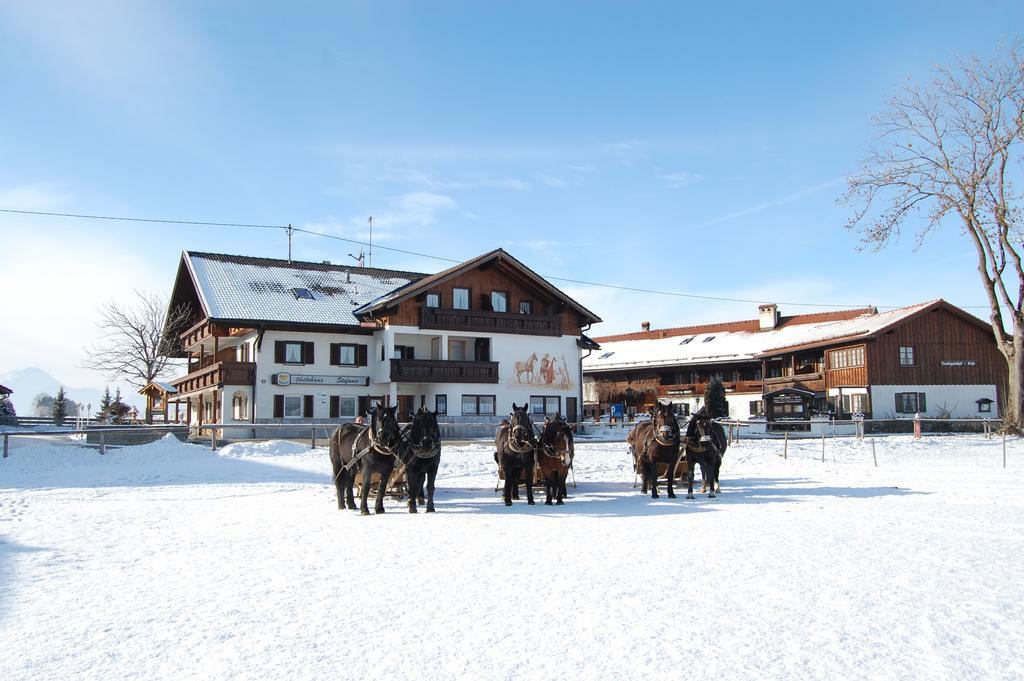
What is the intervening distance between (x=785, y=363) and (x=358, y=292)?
1187 inches

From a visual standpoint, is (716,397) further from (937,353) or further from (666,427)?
(666,427)

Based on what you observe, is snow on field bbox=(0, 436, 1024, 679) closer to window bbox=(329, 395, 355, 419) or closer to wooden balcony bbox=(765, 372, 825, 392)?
window bbox=(329, 395, 355, 419)

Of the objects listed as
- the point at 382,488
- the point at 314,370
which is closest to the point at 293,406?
the point at 314,370

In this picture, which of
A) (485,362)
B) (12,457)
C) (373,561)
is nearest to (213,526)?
(373,561)

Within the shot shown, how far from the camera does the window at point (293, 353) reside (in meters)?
39.9

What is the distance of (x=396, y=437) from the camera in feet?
45.8

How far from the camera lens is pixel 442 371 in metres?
41.0

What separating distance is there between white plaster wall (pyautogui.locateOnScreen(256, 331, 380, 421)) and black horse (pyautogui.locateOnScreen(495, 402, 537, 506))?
26.1 m

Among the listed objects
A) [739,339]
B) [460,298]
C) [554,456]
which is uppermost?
[460,298]

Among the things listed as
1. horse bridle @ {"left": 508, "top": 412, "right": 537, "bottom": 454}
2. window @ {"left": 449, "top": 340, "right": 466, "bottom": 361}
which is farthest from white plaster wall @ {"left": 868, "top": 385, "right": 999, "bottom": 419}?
horse bridle @ {"left": 508, "top": 412, "right": 537, "bottom": 454}

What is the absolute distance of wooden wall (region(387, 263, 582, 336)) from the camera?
41031 millimetres

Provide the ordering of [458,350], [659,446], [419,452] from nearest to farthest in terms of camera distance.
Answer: [419,452] < [659,446] < [458,350]

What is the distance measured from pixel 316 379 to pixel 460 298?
8751 millimetres

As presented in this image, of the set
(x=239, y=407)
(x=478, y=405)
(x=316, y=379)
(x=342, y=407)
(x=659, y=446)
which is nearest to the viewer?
(x=659, y=446)
